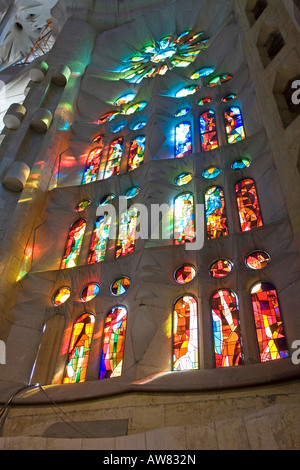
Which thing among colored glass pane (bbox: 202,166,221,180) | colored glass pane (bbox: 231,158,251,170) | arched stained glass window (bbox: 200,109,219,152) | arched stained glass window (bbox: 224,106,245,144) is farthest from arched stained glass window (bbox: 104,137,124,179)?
colored glass pane (bbox: 231,158,251,170)

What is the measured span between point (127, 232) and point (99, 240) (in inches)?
32.3

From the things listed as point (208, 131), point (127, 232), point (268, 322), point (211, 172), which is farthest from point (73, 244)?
point (268, 322)

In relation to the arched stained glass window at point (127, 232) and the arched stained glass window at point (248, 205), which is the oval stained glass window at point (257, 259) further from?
the arched stained glass window at point (127, 232)

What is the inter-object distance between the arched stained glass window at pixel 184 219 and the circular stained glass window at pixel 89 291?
2165 millimetres

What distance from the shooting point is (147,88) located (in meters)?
15.0

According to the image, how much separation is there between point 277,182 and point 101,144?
6987 millimetres

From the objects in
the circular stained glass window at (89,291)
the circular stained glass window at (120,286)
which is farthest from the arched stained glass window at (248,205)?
the circular stained glass window at (89,291)

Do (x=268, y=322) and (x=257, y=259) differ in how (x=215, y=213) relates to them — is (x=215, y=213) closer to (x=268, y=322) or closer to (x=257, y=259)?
(x=257, y=259)

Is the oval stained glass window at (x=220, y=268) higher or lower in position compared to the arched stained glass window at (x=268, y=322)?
higher

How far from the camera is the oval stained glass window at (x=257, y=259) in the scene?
8.42 meters

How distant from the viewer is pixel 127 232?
1077 centimetres

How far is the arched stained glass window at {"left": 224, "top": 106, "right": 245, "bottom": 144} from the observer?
11.6m

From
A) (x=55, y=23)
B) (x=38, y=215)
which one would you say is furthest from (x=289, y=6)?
(x=55, y=23)
